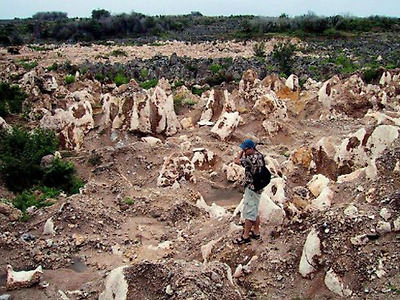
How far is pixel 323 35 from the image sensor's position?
130 feet

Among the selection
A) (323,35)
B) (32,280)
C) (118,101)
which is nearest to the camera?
(32,280)

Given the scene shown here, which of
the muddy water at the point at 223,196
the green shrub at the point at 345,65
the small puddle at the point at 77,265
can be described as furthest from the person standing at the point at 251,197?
the green shrub at the point at 345,65

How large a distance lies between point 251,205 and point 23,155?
5.23m

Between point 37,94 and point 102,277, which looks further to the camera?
point 37,94

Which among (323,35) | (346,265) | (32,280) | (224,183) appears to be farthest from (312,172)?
(323,35)

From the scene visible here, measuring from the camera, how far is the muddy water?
8320 mm

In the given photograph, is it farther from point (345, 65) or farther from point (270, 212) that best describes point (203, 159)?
point (345, 65)

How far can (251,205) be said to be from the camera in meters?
5.39

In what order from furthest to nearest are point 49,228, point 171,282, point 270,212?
1. point 49,228
2. point 270,212
3. point 171,282

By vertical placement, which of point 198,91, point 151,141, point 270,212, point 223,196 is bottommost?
point 223,196

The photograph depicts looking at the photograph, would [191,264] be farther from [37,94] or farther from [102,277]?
[37,94]

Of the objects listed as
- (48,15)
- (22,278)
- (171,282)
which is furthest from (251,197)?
(48,15)

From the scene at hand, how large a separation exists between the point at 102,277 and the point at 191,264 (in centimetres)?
143

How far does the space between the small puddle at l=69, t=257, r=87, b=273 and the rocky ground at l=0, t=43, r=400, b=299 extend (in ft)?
0.07
